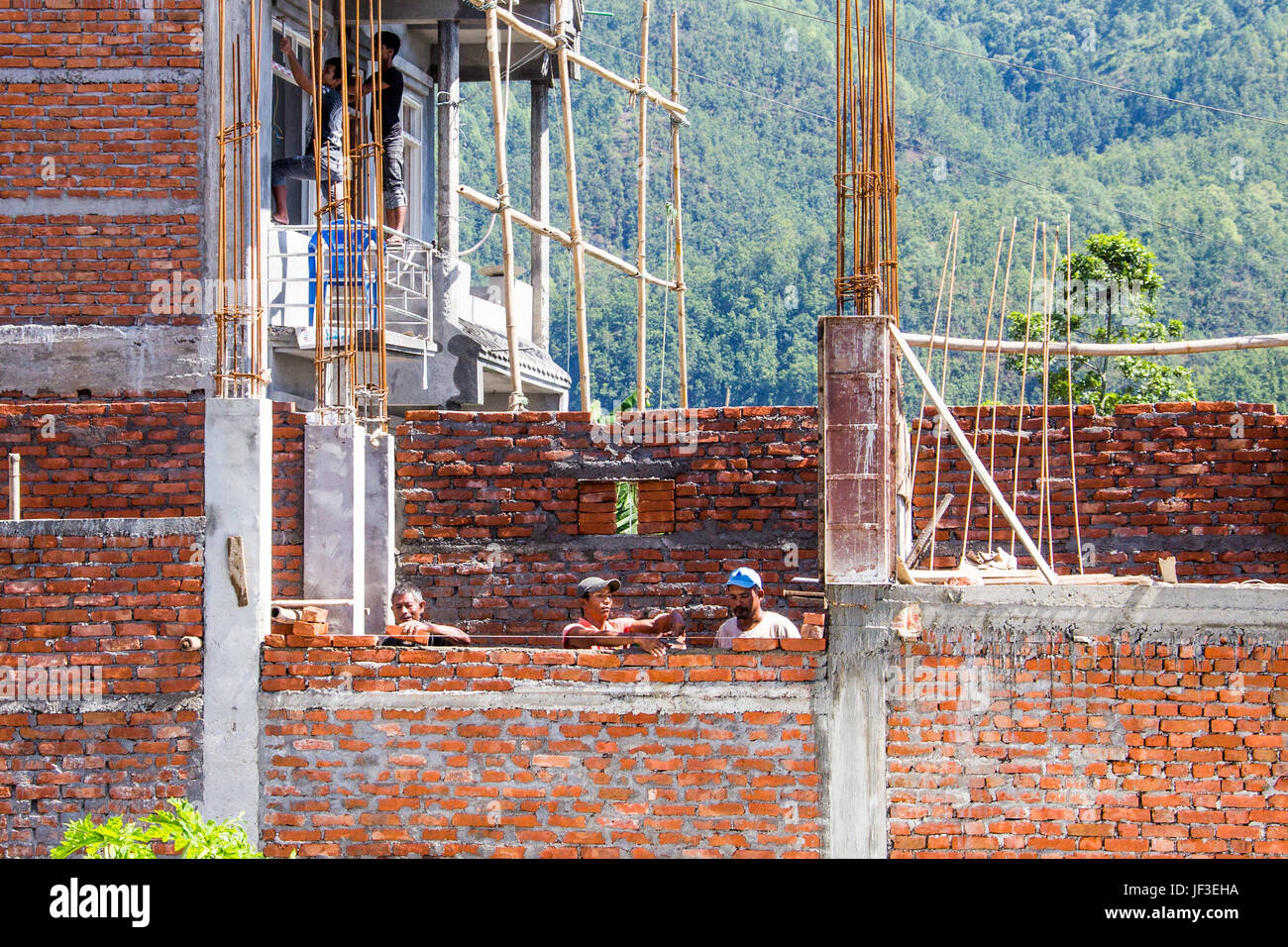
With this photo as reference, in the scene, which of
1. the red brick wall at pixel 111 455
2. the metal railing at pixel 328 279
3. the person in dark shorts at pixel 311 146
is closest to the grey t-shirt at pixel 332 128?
the person in dark shorts at pixel 311 146

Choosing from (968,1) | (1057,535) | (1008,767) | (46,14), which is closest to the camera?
(1008,767)

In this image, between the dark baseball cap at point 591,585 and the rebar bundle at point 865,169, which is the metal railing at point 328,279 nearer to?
the dark baseball cap at point 591,585

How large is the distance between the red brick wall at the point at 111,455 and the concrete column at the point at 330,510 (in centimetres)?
77

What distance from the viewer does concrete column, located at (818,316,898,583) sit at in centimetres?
732

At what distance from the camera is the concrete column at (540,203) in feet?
49.0

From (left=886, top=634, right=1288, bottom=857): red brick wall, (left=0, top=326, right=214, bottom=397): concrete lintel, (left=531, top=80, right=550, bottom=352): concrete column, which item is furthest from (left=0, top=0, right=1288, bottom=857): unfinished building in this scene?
(left=531, top=80, right=550, bottom=352): concrete column

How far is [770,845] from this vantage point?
7.34 meters

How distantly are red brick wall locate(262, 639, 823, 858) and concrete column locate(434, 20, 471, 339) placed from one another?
5.57m

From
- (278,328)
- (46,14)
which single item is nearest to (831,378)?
(278,328)

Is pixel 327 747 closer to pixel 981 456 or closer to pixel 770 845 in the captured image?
pixel 770 845

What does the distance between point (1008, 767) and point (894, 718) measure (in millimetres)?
588

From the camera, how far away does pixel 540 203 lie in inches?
582

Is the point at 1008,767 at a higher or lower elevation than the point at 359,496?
lower

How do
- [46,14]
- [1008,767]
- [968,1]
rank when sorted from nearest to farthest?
[1008,767] < [46,14] < [968,1]
